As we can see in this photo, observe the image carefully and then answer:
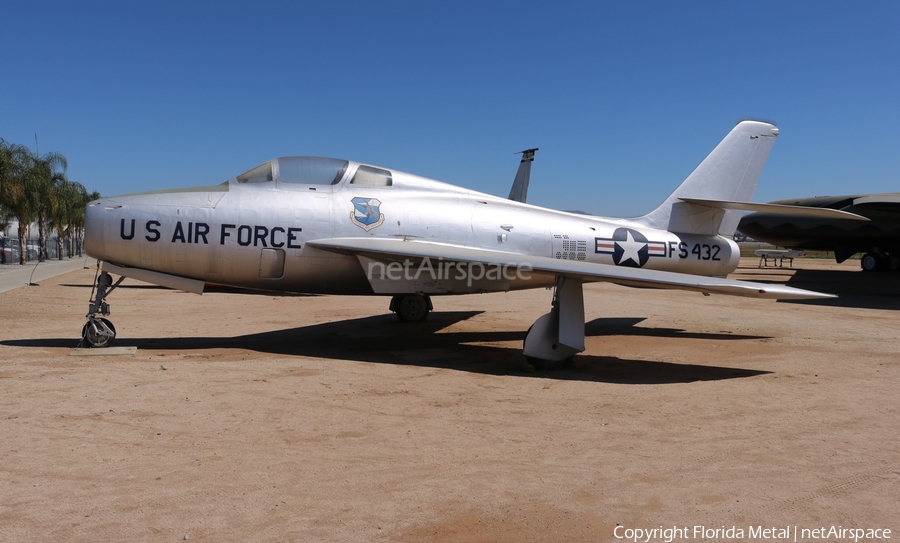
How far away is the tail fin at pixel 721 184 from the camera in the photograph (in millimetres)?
11961

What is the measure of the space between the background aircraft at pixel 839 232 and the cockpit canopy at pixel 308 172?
24258mm

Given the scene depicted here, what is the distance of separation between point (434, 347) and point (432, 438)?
16.9 feet

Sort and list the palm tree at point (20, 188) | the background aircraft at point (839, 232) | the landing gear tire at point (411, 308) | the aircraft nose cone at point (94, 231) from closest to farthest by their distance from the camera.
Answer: the aircraft nose cone at point (94, 231), the landing gear tire at point (411, 308), the background aircraft at point (839, 232), the palm tree at point (20, 188)

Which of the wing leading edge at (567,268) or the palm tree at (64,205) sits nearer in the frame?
the wing leading edge at (567,268)

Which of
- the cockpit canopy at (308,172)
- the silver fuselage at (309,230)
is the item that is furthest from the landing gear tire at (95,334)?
the cockpit canopy at (308,172)

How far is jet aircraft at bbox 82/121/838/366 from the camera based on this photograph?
28.6 feet

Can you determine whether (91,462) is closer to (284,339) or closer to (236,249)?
(236,249)

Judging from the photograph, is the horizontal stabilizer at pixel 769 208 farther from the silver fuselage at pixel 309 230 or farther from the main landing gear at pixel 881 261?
the main landing gear at pixel 881 261

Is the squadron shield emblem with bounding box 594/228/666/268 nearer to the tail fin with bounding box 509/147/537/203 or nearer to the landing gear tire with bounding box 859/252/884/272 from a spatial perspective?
the tail fin with bounding box 509/147/537/203

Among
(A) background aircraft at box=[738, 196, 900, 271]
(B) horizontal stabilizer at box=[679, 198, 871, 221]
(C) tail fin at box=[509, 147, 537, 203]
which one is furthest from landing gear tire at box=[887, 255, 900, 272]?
(B) horizontal stabilizer at box=[679, 198, 871, 221]

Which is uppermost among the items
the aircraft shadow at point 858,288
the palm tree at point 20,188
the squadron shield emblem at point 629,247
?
the palm tree at point 20,188

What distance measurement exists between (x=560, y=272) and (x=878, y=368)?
493 cm

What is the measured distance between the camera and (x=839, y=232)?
3009 cm

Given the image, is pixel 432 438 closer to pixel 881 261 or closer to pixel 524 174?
pixel 524 174
